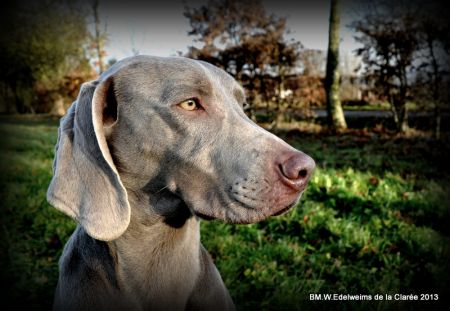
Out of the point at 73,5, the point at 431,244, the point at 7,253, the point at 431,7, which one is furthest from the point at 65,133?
the point at 73,5

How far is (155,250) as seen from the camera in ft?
6.61

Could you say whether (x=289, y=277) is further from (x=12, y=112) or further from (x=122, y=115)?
(x=12, y=112)

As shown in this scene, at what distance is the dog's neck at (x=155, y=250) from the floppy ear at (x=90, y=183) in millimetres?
187

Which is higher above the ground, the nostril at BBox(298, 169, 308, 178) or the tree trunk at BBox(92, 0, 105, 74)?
the tree trunk at BBox(92, 0, 105, 74)

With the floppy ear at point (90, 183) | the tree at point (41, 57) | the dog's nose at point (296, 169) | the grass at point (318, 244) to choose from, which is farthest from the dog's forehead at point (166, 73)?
the tree at point (41, 57)

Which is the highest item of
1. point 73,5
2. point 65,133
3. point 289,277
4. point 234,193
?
point 73,5

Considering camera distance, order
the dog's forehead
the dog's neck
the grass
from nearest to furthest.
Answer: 1. the dog's forehead
2. the dog's neck
3. the grass

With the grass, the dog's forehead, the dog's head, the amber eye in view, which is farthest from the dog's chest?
the grass

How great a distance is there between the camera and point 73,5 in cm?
1827

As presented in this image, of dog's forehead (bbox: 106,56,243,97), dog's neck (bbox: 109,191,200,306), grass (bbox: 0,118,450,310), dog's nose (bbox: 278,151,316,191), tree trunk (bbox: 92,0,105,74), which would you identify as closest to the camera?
dog's nose (bbox: 278,151,316,191)

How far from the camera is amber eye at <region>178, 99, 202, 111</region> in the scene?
1831 mm

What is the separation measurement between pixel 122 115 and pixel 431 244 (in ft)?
Result: 10.4

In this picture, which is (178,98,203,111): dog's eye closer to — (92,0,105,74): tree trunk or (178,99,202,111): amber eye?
(178,99,202,111): amber eye

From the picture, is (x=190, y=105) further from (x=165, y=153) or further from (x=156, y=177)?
(x=156, y=177)
